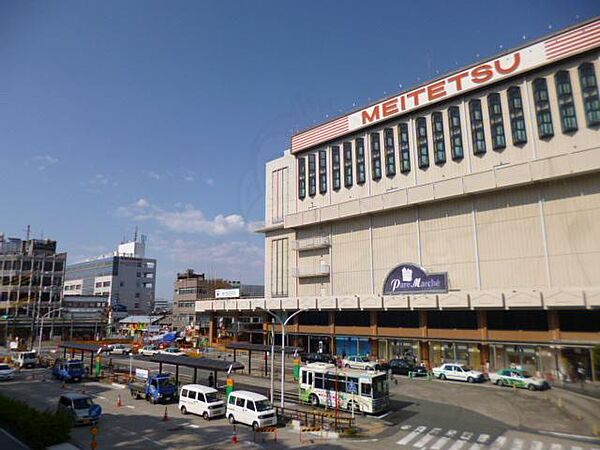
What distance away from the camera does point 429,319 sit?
57562 millimetres

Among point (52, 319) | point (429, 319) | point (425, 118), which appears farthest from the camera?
point (52, 319)

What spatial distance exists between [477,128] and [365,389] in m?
40.0

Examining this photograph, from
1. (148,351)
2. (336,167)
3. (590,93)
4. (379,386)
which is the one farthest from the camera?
(336,167)

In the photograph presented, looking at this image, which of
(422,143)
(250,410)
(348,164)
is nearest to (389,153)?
(422,143)

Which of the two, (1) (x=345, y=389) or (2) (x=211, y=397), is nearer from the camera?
(2) (x=211, y=397)

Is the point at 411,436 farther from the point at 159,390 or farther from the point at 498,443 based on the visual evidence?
the point at 159,390

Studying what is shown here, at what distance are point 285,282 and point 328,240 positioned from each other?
12963mm

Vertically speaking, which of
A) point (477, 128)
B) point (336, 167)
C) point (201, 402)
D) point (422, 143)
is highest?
point (336, 167)

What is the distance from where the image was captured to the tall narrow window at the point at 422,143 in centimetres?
6187

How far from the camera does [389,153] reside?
217ft

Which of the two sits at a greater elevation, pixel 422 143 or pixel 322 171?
pixel 322 171

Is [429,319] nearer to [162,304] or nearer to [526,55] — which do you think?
[526,55]

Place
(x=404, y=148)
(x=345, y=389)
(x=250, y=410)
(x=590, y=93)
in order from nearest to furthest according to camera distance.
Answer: (x=250, y=410)
(x=345, y=389)
(x=590, y=93)
(x=404, y=148)

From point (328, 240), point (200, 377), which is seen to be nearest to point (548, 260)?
point (328, 240)
